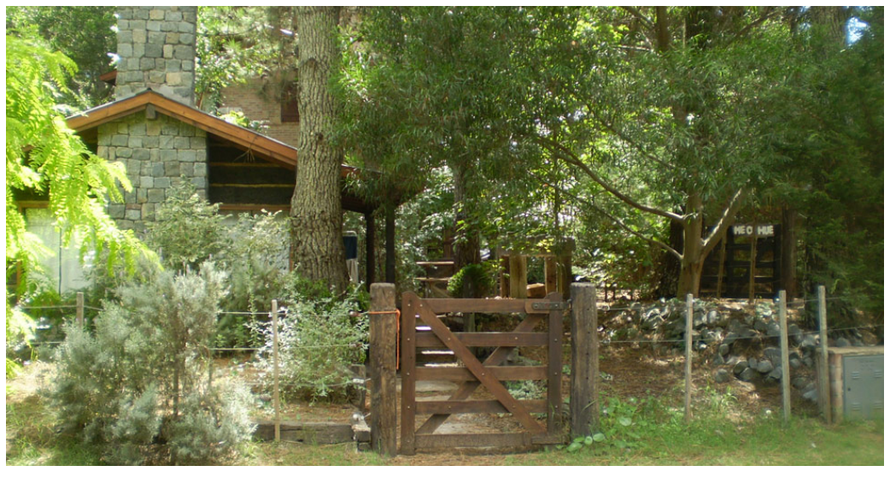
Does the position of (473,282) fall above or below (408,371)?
above

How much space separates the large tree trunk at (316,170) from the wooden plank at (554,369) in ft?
13.9

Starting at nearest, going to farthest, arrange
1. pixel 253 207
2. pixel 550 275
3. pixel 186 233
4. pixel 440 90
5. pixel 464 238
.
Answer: pixel 440 90, pixel 186 233, pixel 253 207, pixel 464 238, pixel 550 275

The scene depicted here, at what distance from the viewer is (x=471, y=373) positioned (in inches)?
219

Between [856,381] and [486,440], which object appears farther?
[856,381]

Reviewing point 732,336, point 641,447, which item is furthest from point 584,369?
point 732,336

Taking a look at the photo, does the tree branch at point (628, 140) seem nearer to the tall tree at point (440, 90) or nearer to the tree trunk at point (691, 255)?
the tall tree at point (440, 90)

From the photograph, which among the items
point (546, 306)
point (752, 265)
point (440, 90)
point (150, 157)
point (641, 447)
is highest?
point (440, 90)

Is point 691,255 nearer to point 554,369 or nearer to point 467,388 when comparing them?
point 554,369

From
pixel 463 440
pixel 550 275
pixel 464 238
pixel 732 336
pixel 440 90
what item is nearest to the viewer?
pixel 463 440

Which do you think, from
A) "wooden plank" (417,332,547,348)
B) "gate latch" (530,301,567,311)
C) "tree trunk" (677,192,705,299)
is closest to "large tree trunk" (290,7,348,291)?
"wooden plank" (417,332,547,348)

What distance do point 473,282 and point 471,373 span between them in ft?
16.3

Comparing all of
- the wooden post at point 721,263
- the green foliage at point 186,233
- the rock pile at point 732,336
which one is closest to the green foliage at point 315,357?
the green foliage at point 186,233

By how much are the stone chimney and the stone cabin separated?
2cm
